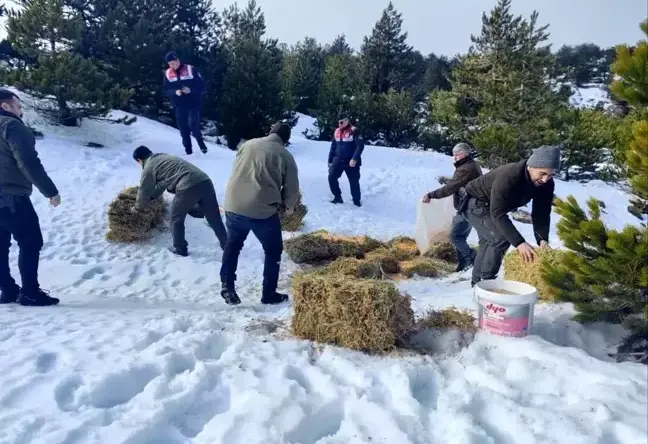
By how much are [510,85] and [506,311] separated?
14642mm

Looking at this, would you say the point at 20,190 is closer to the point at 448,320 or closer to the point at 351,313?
the point at 351,313

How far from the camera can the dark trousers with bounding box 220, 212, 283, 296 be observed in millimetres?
4523

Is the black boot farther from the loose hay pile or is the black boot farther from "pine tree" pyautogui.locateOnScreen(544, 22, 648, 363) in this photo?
"pine tree" pyautogui.locateOnScreen(544, 22, 648, 363)

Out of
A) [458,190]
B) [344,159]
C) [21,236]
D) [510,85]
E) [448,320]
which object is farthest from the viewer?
[510,85]

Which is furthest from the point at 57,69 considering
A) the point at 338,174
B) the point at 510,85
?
the point at 510,85

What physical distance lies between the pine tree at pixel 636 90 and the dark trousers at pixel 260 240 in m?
2.70

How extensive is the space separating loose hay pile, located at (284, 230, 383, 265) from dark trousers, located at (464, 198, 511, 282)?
96.4 inches

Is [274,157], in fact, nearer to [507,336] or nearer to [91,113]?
[507,336]

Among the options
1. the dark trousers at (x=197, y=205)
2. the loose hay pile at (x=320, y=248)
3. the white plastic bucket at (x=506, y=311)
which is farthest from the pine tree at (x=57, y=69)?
the white plastic bucket at (x=506, y=311)

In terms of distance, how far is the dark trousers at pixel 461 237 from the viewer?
217 inches

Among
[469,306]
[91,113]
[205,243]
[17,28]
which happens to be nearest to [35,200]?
[205,243]

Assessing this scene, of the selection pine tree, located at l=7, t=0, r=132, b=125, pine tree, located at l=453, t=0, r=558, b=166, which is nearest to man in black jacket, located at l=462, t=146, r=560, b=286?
pine tree, located at l=7, t=0, r=132, b=125

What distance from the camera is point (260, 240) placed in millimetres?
4633

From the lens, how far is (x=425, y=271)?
595 centimetres
